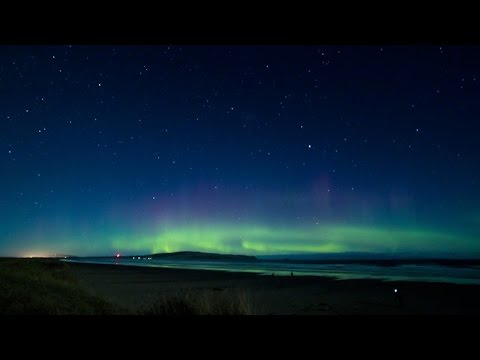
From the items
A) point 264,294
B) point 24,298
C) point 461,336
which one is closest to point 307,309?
point 264,294

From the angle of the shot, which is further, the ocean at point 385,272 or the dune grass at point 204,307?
the ocean at point 385,272

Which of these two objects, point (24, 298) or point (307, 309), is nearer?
point (24, 298)

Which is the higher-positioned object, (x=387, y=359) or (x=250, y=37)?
(x=250, y=37)

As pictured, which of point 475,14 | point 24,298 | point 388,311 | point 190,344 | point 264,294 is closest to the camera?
point 475,14

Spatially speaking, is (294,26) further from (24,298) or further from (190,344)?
(24,298)

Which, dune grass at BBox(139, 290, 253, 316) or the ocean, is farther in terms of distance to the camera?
the ocean

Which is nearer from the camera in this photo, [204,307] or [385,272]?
[204,307]

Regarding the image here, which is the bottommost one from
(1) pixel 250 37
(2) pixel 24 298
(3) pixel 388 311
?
(3) pixel 388 311

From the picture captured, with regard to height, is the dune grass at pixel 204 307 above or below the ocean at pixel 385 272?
above

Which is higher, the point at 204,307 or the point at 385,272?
the point at 204,307

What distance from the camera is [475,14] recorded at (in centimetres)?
222

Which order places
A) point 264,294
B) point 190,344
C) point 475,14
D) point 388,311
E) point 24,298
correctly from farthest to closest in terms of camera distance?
point 264,294 < point 388,311 < point 24,298 < point 190,344 < point 475,14

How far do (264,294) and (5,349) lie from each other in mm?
17476

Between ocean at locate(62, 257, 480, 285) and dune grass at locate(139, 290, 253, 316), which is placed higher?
dune grass at locate(139, 290, 253, 316)
